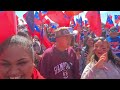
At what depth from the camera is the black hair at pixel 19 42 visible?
3.08 meters

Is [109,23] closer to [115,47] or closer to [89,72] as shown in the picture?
[115,47]

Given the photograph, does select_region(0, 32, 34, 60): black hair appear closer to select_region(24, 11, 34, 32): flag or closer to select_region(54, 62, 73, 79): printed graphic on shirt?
select_region(24, 11, 34, 32): flag

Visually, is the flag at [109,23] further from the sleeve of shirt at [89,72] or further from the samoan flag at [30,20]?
the samoan flag at [30,20]

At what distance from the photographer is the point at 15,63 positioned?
3.04 m

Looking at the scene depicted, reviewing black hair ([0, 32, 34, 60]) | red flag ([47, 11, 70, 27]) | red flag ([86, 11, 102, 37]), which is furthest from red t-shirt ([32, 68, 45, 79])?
red flag ([86, 11, 102, 37])

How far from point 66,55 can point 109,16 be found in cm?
78

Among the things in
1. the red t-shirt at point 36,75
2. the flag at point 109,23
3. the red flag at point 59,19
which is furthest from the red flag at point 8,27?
the flag at point 109,23

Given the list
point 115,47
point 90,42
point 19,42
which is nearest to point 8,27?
point 19,42

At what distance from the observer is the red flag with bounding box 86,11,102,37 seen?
3.16 meters
